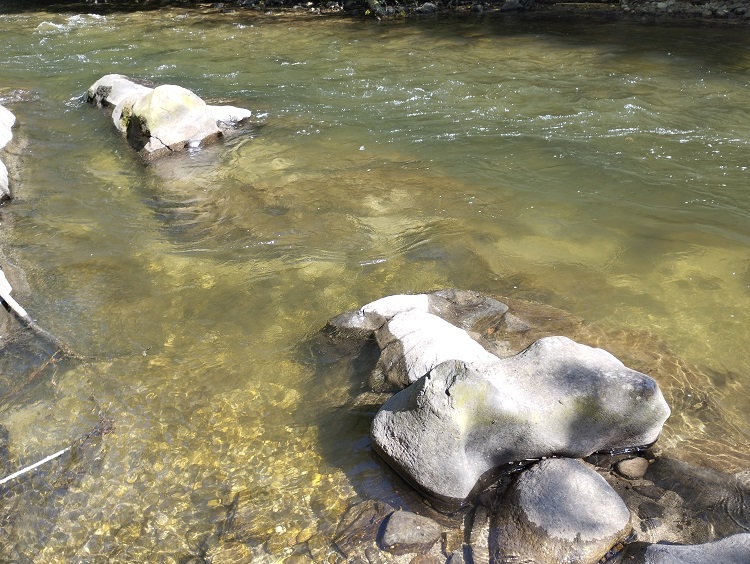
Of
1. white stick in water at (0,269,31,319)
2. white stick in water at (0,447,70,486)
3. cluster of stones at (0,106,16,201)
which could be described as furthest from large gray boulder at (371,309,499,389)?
cluster of stones at (0,106,16,201)

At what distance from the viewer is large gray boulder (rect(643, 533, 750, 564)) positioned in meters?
2.25

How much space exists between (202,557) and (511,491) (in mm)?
1329

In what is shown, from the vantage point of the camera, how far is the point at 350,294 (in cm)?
450

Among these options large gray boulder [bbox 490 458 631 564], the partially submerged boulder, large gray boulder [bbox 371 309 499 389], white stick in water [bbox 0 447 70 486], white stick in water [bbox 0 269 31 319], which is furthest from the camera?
the partially submerged boulder

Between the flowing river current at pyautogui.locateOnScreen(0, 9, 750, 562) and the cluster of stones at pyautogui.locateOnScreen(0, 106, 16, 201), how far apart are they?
144mm

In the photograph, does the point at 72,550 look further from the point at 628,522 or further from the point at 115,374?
the point at 628,522

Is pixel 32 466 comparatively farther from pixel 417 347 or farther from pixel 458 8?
pixel 458 8

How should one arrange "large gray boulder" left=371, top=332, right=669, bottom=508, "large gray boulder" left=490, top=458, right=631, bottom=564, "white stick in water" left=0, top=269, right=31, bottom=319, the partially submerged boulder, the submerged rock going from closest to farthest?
"large gray boulder" left=490, top=458, right=631, bottom=564, the submerged rock, "large gray boulder" left=371, top=332, right=669, bottom=508, "white stick in water" left=0, top=269, right=31, bottom=319, the partially submerged boulder

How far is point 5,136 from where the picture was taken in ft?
24.7

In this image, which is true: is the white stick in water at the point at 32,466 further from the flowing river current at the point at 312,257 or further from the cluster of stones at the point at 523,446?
the cluster of stones at the point at 523,446

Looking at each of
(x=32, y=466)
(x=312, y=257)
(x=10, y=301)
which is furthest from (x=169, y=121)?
(x=32, y=466)

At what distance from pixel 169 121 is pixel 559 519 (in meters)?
6.19

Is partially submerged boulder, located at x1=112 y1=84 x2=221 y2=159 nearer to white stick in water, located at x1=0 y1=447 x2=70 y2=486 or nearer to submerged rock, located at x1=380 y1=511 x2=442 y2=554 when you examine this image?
white stick in water, located at x1=0 y1=447 x2=70 y2=486

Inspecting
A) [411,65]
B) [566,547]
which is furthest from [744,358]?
[411,65]
